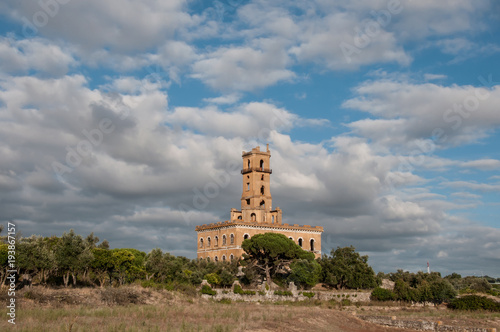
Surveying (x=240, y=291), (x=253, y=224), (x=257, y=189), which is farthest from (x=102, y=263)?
(x=257, y=189)

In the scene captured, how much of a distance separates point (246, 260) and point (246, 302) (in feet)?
42.1

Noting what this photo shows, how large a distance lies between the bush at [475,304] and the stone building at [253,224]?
93.5 ft

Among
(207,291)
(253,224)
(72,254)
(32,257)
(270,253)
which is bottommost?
(207,291)

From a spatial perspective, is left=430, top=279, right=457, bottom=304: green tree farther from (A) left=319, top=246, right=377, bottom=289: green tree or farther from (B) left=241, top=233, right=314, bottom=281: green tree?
(B) left=241, top=233, right=314, bottom=281: green tree

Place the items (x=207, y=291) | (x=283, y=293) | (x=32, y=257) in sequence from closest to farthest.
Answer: (x=32, y=257)
(x=207, y=291)
(x=283, y=293)

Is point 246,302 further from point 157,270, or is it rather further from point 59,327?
point 59,327

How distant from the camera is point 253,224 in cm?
7506

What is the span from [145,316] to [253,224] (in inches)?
1821

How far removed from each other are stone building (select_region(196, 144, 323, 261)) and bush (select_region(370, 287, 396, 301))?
21183 mm

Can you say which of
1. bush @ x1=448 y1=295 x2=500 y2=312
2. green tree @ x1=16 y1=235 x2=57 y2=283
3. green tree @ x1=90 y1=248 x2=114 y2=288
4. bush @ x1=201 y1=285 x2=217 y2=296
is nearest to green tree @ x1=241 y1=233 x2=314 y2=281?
bush @ x1=201 y1=285 x2=217 y2=296

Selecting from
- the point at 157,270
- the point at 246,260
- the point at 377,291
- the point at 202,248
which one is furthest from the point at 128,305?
the point at 202,248

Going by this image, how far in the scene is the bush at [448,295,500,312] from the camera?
52312 mm

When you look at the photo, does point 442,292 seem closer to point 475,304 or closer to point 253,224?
point 475,304

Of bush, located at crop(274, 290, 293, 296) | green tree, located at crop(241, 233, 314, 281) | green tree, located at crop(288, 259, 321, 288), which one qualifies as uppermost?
green tree, located at crop(241, 233, 314, 281)
